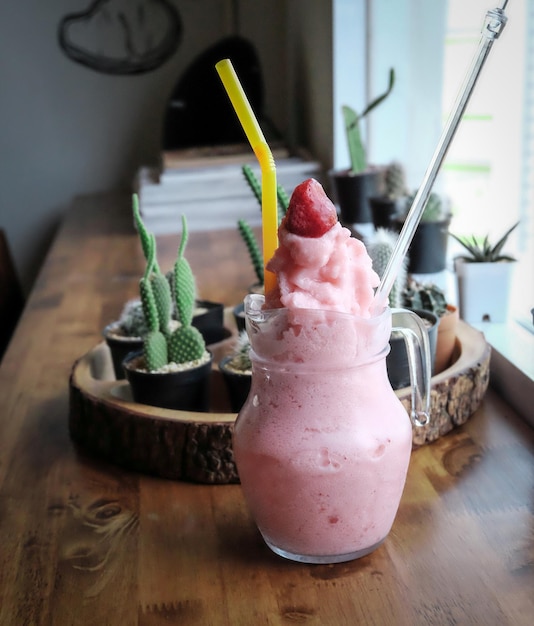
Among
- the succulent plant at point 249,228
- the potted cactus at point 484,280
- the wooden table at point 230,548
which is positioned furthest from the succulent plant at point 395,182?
the wooden table at point 230,548

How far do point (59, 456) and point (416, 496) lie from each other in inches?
15.3

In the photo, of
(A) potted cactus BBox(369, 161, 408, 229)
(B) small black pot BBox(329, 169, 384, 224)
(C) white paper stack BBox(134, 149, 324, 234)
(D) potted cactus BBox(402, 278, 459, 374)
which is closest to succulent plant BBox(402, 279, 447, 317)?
(D) potted cactus BBox(402, 278, 459, 374)

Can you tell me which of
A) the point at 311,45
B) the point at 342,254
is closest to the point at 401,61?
the point at 311,45

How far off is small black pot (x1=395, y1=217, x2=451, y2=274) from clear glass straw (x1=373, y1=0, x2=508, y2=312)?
2.51 feet

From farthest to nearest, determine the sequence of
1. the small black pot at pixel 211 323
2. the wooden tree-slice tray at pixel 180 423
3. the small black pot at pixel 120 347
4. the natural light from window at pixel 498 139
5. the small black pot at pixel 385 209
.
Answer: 1. the small black pot at pixel 385 209
2. the natural light from window at pixel 498 139
3. the small black pot at pixel 211 323
4. the small black pot at pixel 120 347
5. the wooden tree-slice tray at pixel 180 423

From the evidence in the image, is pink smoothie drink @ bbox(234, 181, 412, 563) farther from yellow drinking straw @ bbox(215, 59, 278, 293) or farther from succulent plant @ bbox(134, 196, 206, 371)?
succulent plant @ bbox(134, 196, 206, 371)

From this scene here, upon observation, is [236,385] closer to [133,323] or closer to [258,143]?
[133,323]

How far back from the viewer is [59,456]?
2.93 feet

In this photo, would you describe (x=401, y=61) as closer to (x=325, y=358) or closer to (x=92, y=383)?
(x=92, y=383)

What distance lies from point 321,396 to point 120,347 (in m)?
0.45

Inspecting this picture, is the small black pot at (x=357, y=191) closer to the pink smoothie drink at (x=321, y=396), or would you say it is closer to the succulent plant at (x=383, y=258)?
the succulent plant at (x=383, y=258)

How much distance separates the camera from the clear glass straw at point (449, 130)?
546 mm

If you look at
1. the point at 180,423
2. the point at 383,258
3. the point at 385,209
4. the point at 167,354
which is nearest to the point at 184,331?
the point at 167,354

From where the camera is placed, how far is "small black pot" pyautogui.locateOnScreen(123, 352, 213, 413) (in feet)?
2.79
